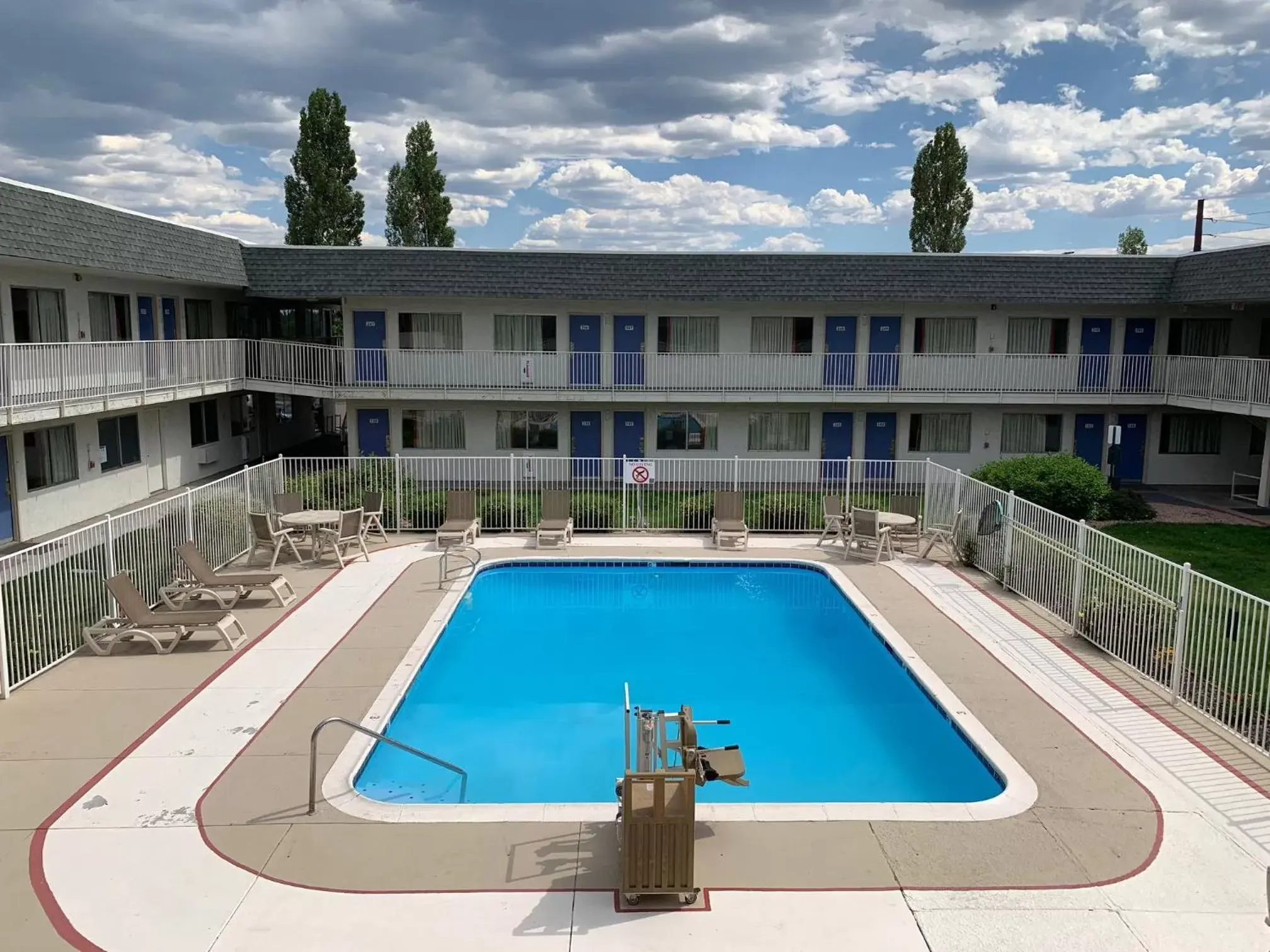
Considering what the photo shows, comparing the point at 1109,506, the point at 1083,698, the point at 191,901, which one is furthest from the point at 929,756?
the point at 1109,506

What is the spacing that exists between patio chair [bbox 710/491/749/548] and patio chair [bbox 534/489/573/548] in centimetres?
286

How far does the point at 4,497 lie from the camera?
748 inches

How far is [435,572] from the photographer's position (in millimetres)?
17125

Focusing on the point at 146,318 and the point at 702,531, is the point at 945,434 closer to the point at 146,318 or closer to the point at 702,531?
the point at 702,531

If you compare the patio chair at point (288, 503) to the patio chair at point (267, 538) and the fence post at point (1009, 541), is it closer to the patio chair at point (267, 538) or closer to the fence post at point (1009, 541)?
the patio chair at point (267, 538)

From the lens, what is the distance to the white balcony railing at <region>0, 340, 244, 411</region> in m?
17.3

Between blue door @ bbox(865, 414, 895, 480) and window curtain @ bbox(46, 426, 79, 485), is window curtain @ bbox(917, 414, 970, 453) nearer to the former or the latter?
blue door @ bbox(865, 414, 895, 480)

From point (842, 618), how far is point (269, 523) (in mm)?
9653

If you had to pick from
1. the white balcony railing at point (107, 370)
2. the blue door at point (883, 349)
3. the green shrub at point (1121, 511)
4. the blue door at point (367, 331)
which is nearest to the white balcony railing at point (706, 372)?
the blue door at point (883, 349)

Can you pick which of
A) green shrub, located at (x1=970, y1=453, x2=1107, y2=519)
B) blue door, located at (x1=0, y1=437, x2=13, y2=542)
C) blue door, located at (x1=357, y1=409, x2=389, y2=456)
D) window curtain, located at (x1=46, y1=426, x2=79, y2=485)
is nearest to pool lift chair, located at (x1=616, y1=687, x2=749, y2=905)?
green shrub, located at (x1=970, y1=453, x2=1107, y2=519)

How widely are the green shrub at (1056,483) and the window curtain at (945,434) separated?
6927mm

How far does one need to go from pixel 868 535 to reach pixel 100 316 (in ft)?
57.4

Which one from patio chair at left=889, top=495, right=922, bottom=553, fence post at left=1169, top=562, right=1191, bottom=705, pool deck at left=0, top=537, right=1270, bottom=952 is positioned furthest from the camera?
patio chair at left=889, top=495, right=922, bottom=553

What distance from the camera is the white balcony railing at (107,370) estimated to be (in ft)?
56.9
